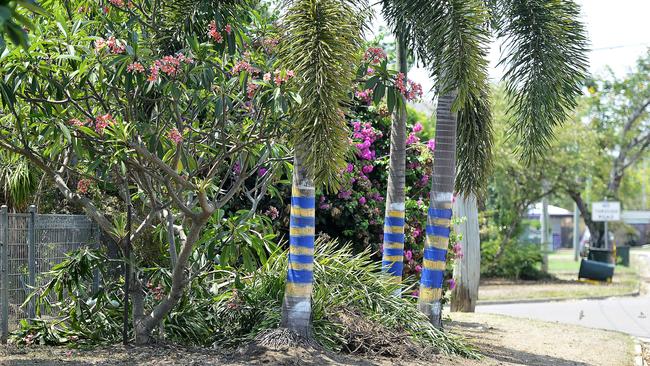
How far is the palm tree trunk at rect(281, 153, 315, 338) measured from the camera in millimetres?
9078

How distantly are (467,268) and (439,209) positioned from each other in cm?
581

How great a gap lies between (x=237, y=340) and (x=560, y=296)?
17142 mm

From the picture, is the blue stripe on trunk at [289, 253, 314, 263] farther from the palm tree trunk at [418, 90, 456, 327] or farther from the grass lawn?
the grass lawn

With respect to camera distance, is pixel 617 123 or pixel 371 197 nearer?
pixel 371 197

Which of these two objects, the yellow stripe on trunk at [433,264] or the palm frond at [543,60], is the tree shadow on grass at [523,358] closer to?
the yellow stripe on trunk at [433,264]

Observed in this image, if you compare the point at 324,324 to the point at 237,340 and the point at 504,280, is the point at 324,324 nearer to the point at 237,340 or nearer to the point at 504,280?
the point at 237,340

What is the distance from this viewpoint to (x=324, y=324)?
9617 mm

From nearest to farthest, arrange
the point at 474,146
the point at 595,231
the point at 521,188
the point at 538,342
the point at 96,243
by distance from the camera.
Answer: the point at 96,243 → the point at 474,146 → the point at 538,342 → the point at 521,188 → the point at 595,231

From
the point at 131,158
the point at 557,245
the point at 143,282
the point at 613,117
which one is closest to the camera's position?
the point at 131,158

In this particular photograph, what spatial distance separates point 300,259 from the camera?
30.4 ft

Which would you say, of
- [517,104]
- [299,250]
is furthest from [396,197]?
[299,250]

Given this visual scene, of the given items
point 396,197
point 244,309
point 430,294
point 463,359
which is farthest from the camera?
point 396,197

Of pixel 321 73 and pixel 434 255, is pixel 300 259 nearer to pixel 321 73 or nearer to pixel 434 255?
pixel 321 73

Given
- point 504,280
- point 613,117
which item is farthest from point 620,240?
point 504,280
